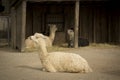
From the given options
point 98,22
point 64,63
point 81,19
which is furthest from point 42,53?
point 98,22

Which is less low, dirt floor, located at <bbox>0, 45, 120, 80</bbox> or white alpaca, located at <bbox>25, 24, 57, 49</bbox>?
white alpaca, located at <bbox>25, 24, 57, 49</bbox>

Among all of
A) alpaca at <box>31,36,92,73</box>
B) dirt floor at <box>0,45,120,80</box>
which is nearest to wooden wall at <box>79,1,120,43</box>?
dirt floor at <box>0,45,120,80</box>

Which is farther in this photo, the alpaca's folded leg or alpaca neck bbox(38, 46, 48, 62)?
alpaca neck bbox(38, 46, 48, 62)

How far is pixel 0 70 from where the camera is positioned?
11008 mm

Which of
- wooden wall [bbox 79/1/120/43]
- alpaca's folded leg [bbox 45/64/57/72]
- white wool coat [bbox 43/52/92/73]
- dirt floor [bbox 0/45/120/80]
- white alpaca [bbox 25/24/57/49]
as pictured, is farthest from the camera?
wooden wall [bbox 79/1/120/43]

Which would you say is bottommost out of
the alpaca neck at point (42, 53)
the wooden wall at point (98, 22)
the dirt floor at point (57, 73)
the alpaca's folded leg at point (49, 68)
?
the dirt floor at point (57, 73)

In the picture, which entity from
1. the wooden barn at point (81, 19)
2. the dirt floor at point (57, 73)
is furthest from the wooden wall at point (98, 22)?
the dirt floor at point (57, 73)

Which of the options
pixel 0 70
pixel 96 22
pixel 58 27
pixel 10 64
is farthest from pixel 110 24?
pixel 0 70

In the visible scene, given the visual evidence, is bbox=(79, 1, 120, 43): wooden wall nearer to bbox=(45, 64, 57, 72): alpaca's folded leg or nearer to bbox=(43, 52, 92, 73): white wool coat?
bbox=(43, 52, 92, 73): white wool coat

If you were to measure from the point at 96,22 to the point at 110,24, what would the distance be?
2.62 feet

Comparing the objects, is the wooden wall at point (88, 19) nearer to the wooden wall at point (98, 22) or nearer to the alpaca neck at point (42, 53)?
the wooden wall at point (98, 22)

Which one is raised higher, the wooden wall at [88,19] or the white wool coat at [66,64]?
the wooden wall at [88,19]

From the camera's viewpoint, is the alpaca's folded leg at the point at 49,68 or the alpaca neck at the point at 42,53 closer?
the alpaca's folded leg at the point at 49,68

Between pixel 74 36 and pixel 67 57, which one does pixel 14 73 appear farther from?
pixel 74 36
